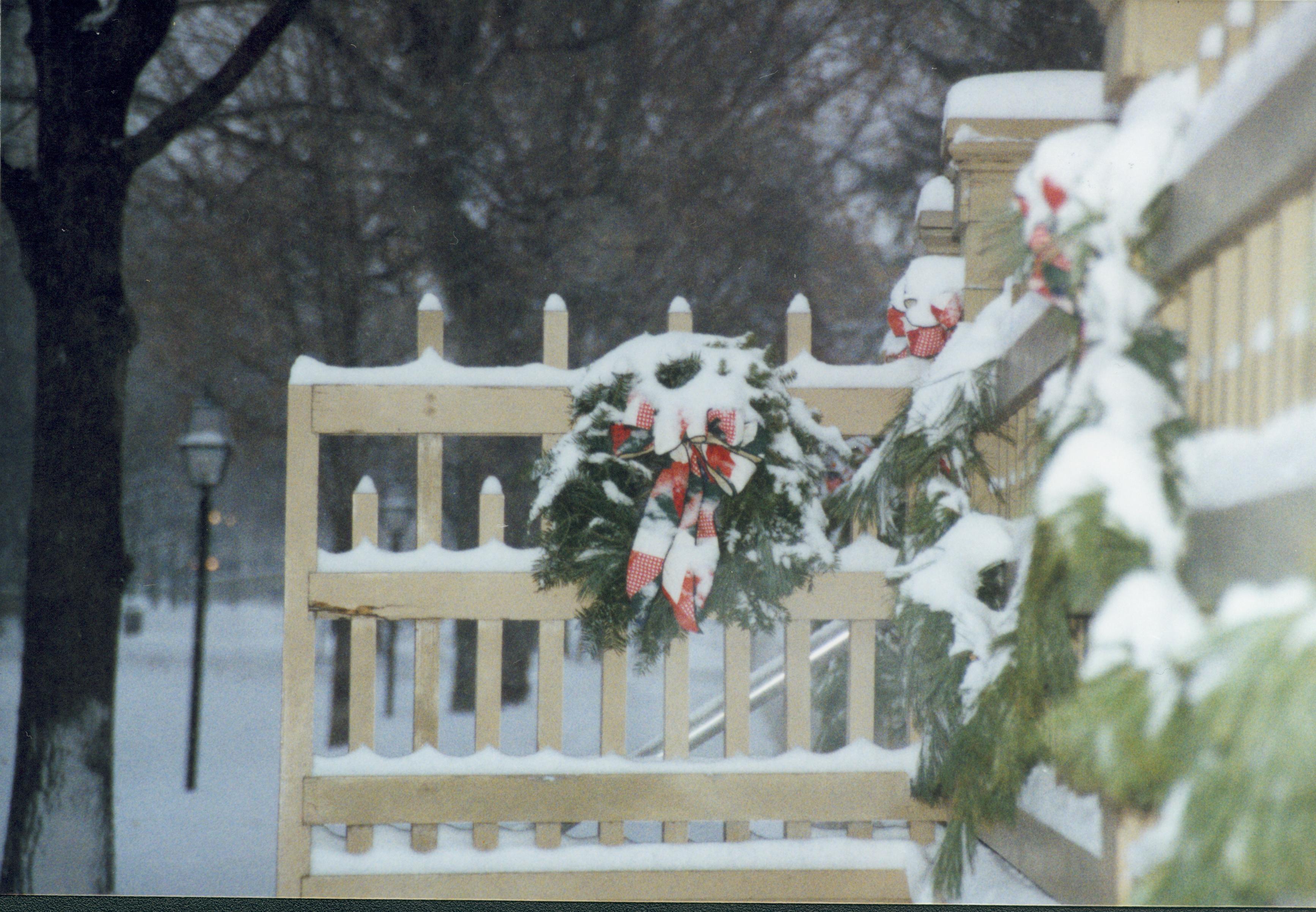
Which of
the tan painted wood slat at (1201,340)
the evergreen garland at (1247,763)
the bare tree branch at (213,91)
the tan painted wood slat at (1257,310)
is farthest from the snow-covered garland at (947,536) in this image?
the bare tree branch at (213,91)

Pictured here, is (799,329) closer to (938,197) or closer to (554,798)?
(938,197)

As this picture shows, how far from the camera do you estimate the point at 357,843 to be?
186 cm

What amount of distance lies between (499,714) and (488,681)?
0.07 metres

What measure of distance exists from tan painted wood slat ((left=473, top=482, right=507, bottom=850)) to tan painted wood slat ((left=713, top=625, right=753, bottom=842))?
1.31ft

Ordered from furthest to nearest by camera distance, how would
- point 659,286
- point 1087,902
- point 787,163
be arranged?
point 659,286 < point 787,163 < point 1087,902

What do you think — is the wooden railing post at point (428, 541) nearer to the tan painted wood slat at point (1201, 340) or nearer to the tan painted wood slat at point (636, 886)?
the tan painted wood slat at point (636, 886)

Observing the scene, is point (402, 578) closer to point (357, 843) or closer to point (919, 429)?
point (357, 843)

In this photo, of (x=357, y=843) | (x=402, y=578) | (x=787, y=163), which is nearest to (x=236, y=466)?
(x=402, y=578)

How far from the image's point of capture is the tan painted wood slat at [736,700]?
74.2 inches

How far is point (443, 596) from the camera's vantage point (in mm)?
1882

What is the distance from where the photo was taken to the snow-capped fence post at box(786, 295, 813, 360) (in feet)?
6.40

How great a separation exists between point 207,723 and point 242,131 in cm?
126

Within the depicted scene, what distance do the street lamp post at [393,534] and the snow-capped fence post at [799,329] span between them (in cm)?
120

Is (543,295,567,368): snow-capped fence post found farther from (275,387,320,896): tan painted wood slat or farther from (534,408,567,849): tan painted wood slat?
(275,387,320,896): tan painted wood slat
